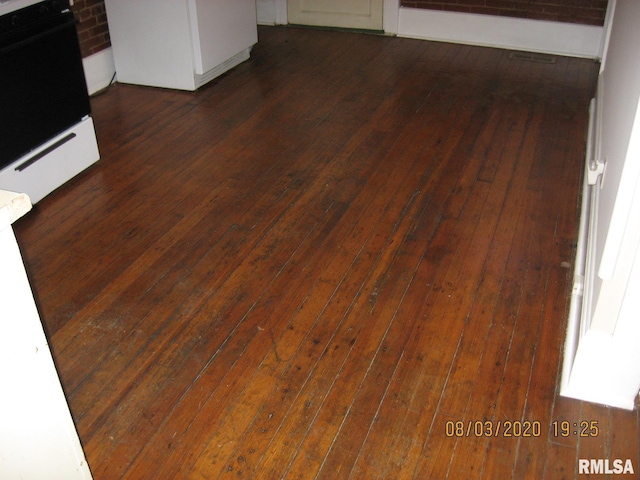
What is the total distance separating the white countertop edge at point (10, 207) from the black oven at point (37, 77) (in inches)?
67.6

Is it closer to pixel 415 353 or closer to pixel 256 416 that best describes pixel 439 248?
pixel 415 353

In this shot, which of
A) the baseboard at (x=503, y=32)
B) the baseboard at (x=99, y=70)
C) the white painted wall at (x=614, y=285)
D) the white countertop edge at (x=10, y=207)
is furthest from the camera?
the baseboard at (x=503, y=32)

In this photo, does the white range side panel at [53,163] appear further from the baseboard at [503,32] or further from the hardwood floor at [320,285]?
the baseboard at [503,32]

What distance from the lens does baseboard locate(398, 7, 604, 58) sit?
4.64 meters

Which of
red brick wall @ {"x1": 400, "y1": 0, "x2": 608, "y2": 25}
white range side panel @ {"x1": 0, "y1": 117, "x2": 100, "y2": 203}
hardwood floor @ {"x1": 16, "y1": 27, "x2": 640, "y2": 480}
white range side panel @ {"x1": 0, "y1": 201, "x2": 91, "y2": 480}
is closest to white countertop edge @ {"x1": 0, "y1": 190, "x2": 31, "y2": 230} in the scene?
white range side panel @ {"x1": 0, "y1": 201, "x2": 91, "y2": 480}

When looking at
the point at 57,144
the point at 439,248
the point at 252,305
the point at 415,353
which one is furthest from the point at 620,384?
the point at 57,144

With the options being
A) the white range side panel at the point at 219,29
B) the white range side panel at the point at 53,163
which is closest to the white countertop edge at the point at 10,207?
the white range side panel at the point at 53,163

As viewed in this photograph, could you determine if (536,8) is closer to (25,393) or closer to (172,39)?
(172,39)

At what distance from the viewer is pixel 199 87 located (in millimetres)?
4164

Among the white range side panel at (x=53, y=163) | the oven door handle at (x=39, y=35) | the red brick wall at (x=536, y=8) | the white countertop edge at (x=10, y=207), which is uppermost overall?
the white countertop edge at (x=10, y=207)

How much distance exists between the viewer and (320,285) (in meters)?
2.39

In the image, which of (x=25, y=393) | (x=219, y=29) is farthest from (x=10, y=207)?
(x=219, y=29)

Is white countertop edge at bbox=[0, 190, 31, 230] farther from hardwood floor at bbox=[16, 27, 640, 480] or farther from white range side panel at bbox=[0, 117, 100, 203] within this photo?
white range side panel at bbox=[0, 117, 100, 203]

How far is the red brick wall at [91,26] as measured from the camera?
3.94 meters
